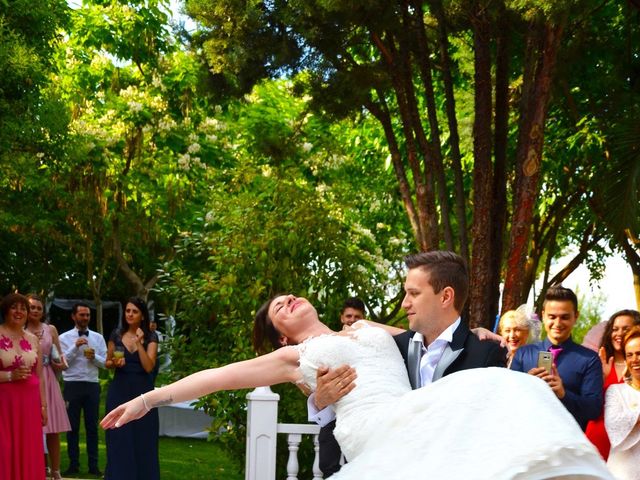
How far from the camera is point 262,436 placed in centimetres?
780

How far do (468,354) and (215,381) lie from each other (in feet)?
3.45

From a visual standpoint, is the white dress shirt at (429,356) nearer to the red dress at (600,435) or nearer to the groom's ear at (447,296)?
the groom's ear at (447,296)

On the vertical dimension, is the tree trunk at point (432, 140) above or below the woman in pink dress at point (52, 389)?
above

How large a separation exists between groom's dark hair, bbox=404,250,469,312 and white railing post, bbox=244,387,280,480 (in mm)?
3208

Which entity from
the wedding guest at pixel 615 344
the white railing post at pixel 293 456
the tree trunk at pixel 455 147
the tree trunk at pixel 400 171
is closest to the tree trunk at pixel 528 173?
the tree trunk at pixel 455 147

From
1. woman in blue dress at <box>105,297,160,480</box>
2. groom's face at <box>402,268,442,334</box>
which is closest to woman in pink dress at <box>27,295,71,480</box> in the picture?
woman in blue dress at <box>105,297,160,480</box>

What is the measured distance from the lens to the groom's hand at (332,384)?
4.62 metres

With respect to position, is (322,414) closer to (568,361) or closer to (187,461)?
(568,361)

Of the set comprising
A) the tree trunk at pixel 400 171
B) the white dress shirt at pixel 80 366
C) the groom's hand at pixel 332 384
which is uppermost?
the tree trunk at pixel 400 171

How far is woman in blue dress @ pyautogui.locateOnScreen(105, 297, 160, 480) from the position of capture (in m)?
10.5

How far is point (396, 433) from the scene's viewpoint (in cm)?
396

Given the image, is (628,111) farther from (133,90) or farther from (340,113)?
(133,90)

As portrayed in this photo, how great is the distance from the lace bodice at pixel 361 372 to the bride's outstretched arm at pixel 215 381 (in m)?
0.09

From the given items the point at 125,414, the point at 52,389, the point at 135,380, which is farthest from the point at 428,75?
the point at 125,414
